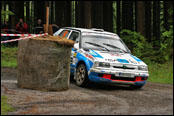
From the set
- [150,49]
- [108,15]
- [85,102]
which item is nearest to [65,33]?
[85,102]

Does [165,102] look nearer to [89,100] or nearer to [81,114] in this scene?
[89,100]

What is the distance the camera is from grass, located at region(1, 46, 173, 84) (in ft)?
48.6

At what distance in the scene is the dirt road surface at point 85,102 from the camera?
270 inches

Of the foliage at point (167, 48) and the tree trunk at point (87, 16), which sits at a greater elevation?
the tree trunk at point (87, 16)

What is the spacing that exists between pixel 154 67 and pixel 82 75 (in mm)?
8399

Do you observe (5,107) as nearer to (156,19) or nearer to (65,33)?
(65,33)

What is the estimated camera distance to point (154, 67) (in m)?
18.1

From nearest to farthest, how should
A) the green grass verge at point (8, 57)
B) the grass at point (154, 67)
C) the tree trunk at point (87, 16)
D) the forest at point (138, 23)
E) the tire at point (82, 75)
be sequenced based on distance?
the tire at point (82, 75) → the grass at point (154, 67) → the green grass verge at point (8, 57) → the forest at point (138, 23) → the tree trunk at point (87, 16)

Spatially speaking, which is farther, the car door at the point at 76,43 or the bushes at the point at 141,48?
the bushes at the point at 141,48

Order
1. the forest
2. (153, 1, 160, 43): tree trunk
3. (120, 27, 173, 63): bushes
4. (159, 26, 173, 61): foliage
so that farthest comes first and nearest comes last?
(153, 1, 160, 43): tree trunk, the forest, (120, 27, 173, 63): bushes, (159, 26, 173, 61): foliage

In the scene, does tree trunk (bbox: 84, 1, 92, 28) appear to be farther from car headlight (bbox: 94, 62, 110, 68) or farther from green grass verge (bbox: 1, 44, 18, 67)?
car headlight (bbox: 94, 62, 110, 68)

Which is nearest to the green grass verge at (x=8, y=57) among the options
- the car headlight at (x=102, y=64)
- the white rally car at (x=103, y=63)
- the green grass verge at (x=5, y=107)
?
the white rally car at (x=103, y=63)

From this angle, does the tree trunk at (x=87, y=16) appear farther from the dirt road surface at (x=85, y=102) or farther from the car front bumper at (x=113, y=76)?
the dirt road surface at (x=85, y=102)

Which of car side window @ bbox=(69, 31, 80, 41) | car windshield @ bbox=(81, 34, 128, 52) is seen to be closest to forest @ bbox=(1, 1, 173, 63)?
car windshield @ bbox=(81, 34, 128, 52)
